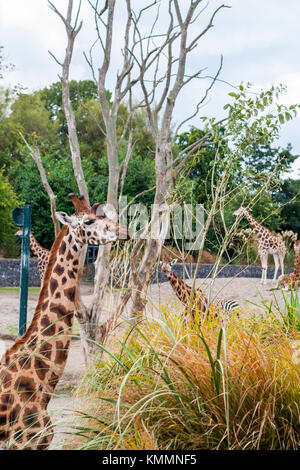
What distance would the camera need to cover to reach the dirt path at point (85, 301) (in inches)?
130

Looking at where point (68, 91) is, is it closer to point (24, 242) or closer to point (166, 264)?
point (24, 242)

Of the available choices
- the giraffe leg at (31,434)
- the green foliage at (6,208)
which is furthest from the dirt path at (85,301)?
the green foliage at (6,208)

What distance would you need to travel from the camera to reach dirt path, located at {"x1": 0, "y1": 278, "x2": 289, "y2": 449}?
10.8ft

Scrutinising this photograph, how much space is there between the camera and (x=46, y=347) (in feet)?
8.96

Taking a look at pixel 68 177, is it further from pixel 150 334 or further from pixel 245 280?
pixel 150 334

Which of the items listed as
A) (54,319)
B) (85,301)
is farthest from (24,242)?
(85,301)

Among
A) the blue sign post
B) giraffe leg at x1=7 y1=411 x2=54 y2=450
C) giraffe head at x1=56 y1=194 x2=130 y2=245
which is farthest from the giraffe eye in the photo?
the blue sign post

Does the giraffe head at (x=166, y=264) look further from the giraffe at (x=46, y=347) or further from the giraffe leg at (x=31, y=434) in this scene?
the giraffe leg at (x=31, y=434)

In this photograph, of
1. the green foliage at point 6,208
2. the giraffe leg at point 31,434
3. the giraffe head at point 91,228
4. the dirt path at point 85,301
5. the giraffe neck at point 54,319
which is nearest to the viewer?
the giraffe leg at point 31,434

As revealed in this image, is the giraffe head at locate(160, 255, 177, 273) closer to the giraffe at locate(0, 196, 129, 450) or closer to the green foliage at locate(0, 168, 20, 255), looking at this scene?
the giraffe at locate(0, 196, 129, 450)

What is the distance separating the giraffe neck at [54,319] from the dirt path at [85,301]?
0.22m

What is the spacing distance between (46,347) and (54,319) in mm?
162

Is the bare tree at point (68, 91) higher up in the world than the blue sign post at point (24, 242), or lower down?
higher up
